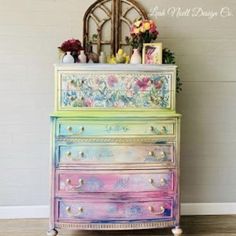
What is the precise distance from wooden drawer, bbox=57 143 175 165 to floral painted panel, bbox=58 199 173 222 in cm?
29

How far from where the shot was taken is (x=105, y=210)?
2.80 meters

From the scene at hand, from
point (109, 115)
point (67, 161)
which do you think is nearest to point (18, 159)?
point (67, 161)

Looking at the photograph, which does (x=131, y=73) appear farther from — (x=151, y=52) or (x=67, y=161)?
(x=67, y=161)

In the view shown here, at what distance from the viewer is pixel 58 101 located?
2816 mm

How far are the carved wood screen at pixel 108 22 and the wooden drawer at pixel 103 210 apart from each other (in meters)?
1.28

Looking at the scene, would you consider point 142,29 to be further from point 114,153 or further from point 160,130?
point 114,153

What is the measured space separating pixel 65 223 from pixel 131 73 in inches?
46.4

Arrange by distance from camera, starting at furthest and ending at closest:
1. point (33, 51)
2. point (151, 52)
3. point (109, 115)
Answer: point (33, 51)
point (151, 52)
point (109, 115)

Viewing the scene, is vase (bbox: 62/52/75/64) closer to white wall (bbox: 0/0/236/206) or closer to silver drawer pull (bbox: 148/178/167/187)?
white wall (bbox: 0/0/236/206)

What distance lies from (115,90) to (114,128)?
281 mm

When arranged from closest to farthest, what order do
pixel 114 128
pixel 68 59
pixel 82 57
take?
pixel 114 128, pixel 68 59, pixel 82 57

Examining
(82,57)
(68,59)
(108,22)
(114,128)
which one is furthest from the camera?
(108,22)

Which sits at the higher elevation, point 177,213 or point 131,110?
point 131,110

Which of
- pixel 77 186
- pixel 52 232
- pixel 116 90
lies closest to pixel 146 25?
pixel 116 90
